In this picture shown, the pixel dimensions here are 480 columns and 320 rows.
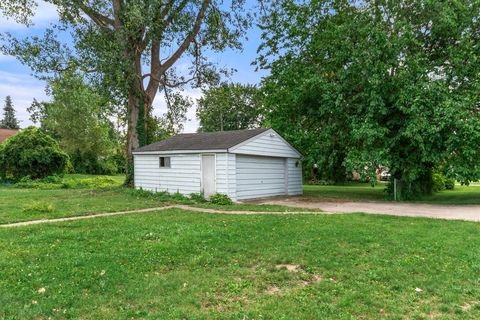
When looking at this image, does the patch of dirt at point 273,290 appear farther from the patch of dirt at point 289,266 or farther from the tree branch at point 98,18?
the tree branch at point 98,18

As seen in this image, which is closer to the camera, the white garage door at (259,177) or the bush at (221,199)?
the bush at (221,199)

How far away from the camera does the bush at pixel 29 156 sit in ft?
73.5

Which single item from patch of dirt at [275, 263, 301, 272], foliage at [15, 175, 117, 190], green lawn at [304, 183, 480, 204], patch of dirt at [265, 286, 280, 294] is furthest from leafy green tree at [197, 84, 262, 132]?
patch of dirt at [265, 286, 280, 294]

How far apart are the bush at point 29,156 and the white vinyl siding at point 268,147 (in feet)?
51.2

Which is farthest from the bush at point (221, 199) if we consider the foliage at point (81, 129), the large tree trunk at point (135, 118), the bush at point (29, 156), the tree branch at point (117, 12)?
the foliage at point (81, 129)

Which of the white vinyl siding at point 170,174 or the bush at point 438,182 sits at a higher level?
the white vinyl siding at point 170,174

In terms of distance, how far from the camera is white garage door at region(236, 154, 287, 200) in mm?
14500

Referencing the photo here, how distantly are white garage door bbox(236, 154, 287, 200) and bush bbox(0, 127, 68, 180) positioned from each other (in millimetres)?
15362

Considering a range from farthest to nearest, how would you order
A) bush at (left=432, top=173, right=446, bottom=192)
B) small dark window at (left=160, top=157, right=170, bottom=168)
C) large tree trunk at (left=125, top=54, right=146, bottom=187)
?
bush at (left=432, top=173, right=446, bottom=192), large tree trunk at (left=125, top=54, right=146, bottom=187), small dark window at (left=160, top=157, right=170, bottom=168)

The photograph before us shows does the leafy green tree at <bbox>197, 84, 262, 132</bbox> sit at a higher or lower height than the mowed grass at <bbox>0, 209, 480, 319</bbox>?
higher

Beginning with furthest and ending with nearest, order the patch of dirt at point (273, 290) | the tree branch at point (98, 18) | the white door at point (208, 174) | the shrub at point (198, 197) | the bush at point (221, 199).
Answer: the tree branch at point (98, 18)
the white door at point (208, 174)
the shrub at point (198, 197)
the bush at point (221, 199)
the patch of dirt at point (273, 290)

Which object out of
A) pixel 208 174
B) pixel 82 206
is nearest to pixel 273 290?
pixel 82 206

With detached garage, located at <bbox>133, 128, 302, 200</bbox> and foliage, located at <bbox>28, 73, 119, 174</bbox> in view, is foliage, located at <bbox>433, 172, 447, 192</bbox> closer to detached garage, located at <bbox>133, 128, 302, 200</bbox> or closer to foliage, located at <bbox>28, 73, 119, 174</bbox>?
detached garage, located at <bbox>133, 128, 302, 200</bbox>

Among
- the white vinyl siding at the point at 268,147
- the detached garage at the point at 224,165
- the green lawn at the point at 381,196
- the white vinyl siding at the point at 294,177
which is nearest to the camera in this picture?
the detached garage at the point at 224,165
